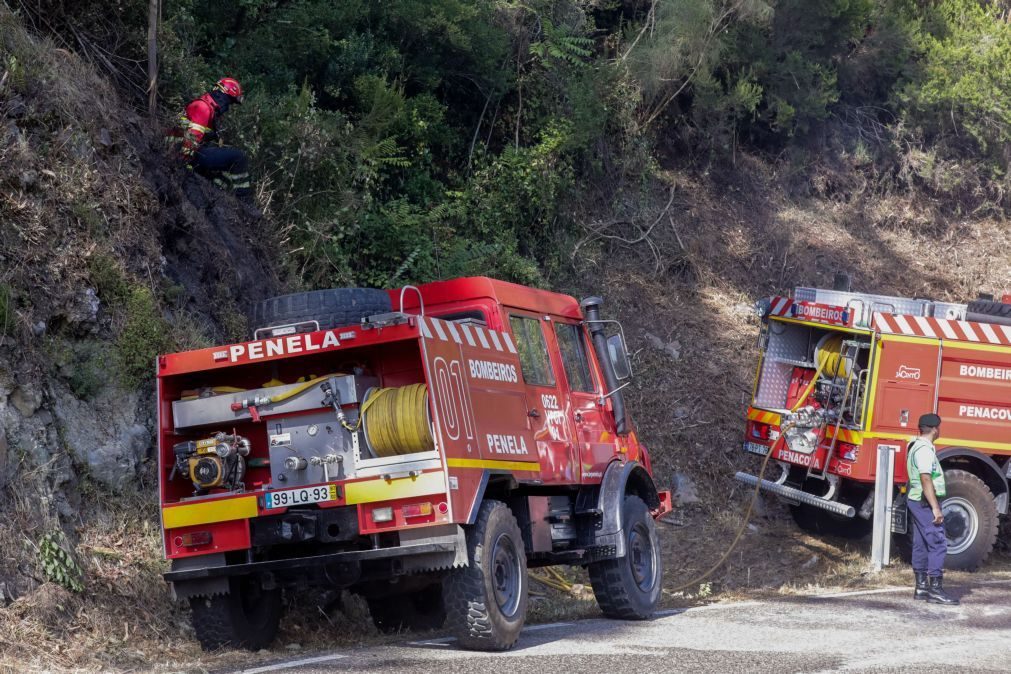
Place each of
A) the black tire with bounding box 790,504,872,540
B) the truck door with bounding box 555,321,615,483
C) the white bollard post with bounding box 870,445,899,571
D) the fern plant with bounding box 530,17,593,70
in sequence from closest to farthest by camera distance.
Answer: the truck door with bounding box 555,321,615,483, the white bollard post with bounding box 870,445,899,571, the black tire with bounding box 790,504,872,540, the fern plant with bounding box 530,17,593,70

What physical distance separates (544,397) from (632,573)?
5.37ft

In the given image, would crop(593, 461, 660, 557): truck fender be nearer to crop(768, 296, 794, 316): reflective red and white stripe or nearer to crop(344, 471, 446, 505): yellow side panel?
crop(344, 471, 446, 505): yellow side panel

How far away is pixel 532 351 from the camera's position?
29.5ft

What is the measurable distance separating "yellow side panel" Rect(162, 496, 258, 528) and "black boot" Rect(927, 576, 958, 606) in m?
5.66

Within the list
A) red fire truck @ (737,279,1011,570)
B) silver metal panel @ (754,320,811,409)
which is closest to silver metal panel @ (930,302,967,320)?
red fire truck @ (737,279,1011,570)

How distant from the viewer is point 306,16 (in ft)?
49.9

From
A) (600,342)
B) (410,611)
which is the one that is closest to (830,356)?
(600,342)

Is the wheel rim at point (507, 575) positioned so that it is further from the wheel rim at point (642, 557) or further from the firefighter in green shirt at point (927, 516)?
the firefighter in green shirt at point (927, 516)

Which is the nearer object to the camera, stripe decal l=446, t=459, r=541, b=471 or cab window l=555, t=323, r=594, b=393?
stripe decal l=446, t=459, r=541, b=471

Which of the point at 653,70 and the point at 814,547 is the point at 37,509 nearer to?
the point at 814,547

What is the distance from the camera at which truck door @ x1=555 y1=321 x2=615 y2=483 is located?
9.32 meters

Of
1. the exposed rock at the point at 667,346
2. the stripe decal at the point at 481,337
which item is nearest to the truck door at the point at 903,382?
the exposed rock at the point at 667,346

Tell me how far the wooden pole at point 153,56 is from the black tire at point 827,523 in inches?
323

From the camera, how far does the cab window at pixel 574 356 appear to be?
31.1 ft
